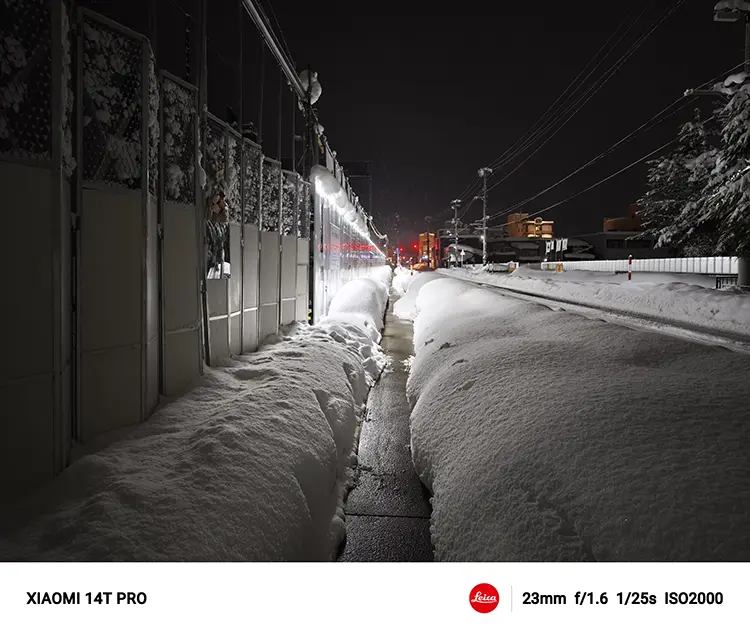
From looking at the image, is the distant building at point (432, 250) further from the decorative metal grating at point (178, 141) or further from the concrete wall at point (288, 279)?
the decorative metal grating at point (178, 141)

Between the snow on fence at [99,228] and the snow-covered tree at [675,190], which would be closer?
the snow on fence at [99,228]

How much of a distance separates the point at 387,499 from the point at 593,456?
1.83m

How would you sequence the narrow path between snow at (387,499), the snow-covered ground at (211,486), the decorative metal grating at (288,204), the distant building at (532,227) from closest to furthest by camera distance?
the snow-covered ground at (211,486), the narrow path between snow at (387,499), the decorative metal grating at (288,204), the distant building at (532,227)

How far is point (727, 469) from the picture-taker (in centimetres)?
205

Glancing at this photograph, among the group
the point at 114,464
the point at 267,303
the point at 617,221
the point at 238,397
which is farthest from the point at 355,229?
the point at 617,221

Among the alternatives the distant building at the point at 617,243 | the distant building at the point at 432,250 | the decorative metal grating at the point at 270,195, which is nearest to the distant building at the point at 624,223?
the distant building at the point at 617,243

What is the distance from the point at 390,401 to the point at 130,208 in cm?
409

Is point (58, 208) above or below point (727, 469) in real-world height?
above

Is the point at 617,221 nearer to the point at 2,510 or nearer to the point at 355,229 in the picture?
the point at 355,229
